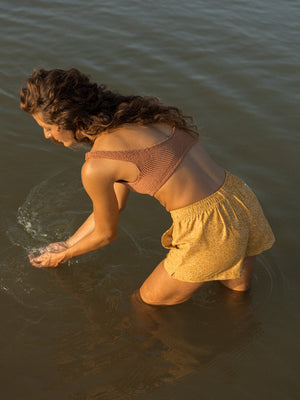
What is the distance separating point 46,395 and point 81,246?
3.11ft

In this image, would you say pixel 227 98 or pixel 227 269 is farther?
pixel 227 98

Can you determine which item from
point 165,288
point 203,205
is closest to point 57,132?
point 203,205

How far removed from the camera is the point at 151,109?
2459 millimetres

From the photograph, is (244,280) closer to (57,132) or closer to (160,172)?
(160,172)

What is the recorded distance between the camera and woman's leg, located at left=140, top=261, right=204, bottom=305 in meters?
2.77

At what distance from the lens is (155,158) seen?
238 cm

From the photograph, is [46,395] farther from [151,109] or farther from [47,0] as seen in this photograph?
[47,0]

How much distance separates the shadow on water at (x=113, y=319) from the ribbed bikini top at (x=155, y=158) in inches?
→ 46.6

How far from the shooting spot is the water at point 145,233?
2.97m

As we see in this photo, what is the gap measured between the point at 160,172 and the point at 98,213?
1.64 feet

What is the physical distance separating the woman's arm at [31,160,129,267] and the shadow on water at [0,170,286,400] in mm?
308

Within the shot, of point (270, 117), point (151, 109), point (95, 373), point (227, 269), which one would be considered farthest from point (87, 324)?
point (270, 117)

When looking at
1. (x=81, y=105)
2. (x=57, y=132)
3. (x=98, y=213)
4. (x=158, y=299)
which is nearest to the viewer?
(x=81, y=105)

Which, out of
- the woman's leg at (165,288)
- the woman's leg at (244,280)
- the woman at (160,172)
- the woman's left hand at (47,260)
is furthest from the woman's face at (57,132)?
the woman's leg at (244,280)
